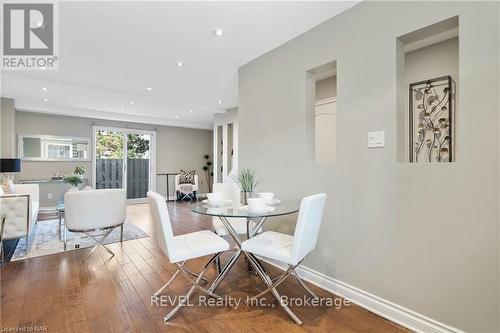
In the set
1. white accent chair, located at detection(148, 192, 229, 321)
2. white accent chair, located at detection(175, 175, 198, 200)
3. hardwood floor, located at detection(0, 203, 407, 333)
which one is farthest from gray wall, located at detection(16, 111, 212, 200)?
white accent chair, located at detection(148, 192, 229, 321)

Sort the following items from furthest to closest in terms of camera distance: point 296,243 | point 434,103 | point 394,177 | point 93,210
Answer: point 93,210
point 434,103
point 394,177
point 296,243

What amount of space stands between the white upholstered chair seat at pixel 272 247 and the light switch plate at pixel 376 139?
1037 mm

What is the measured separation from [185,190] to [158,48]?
17.1 feet

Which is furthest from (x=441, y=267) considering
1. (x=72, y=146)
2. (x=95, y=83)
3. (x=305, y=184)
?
(x=72, y=146)

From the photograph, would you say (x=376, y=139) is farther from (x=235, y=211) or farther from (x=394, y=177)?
(x=235, y=211)

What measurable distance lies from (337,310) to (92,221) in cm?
295

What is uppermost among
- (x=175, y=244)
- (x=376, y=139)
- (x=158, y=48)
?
(x=158, y=48)

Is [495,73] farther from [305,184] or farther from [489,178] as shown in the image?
[305,184]

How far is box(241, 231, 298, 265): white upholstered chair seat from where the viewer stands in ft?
5.87

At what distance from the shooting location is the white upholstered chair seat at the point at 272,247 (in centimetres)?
179

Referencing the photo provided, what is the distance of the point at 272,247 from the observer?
191cm

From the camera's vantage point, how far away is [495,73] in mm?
1389

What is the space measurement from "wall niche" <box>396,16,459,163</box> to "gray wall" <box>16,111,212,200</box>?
276 inches

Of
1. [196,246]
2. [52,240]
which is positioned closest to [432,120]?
[196,246]
